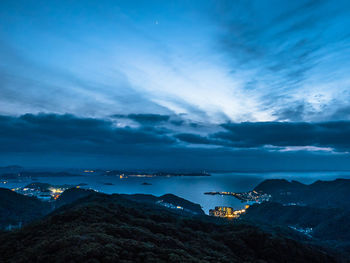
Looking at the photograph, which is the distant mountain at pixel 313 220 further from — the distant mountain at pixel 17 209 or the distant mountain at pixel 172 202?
the distant mountain at pixel 17 209

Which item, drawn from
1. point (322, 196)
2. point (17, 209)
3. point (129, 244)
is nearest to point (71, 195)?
point (17, 209)

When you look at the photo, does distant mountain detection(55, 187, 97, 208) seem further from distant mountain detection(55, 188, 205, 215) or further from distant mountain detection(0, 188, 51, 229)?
distant mountain detection(0, 188, 51, 229)

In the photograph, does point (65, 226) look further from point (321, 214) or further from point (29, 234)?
point (321, 214)

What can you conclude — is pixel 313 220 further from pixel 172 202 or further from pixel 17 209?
pixel 17 209

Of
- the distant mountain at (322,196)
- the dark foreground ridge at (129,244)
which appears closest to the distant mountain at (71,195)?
the dark foreground ridge at (129,244)

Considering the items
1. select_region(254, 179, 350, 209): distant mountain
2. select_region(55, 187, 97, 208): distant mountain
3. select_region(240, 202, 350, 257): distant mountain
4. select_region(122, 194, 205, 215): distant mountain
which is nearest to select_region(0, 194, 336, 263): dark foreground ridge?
select_region(240, 202, 350, 257): distant mountain
